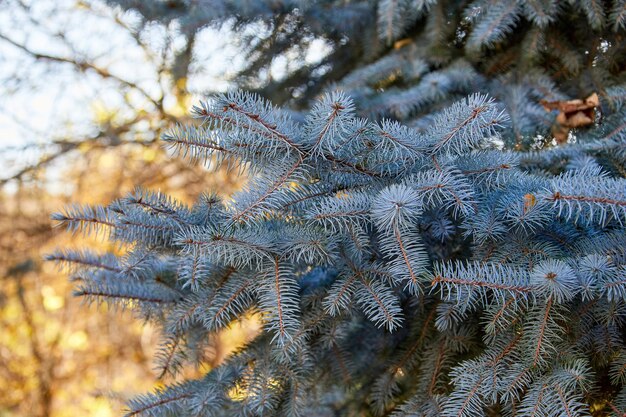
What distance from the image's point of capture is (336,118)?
548 millimetres

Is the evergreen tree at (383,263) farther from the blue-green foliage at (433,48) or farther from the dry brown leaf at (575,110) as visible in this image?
the blue-green foliage at (433,48)

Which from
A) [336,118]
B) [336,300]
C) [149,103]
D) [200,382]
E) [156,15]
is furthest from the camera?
[149,103]

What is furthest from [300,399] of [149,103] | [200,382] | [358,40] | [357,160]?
[149,103]

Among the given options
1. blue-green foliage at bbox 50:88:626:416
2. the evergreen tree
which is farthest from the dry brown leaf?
blue-green foliage at bbox 50:88:626:416

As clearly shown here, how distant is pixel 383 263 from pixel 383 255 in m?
0.03

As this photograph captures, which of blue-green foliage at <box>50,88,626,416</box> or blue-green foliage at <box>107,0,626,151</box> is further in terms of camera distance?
blue-green foliage at <box>107,0,626,151</box>

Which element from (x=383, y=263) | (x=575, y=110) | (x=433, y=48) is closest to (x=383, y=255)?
(x=383, y=263)

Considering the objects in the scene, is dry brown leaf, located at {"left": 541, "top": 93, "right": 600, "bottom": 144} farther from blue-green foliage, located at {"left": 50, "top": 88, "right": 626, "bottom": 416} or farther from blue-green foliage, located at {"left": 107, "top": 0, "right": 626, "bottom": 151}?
blue-green foliage, located at {"left": 50, "top": 88, "right": 626, "bottom": 416}

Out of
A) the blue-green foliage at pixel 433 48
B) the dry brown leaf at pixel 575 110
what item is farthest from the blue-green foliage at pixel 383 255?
the blue-green foliage at pixel 433 48

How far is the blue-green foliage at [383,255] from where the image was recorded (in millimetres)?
572

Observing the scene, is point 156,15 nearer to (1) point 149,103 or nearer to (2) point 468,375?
(1) point 149,103

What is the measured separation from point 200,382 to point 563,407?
473 millimetres

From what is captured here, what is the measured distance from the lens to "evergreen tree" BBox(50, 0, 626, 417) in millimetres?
577

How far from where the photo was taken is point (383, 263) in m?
0.68
